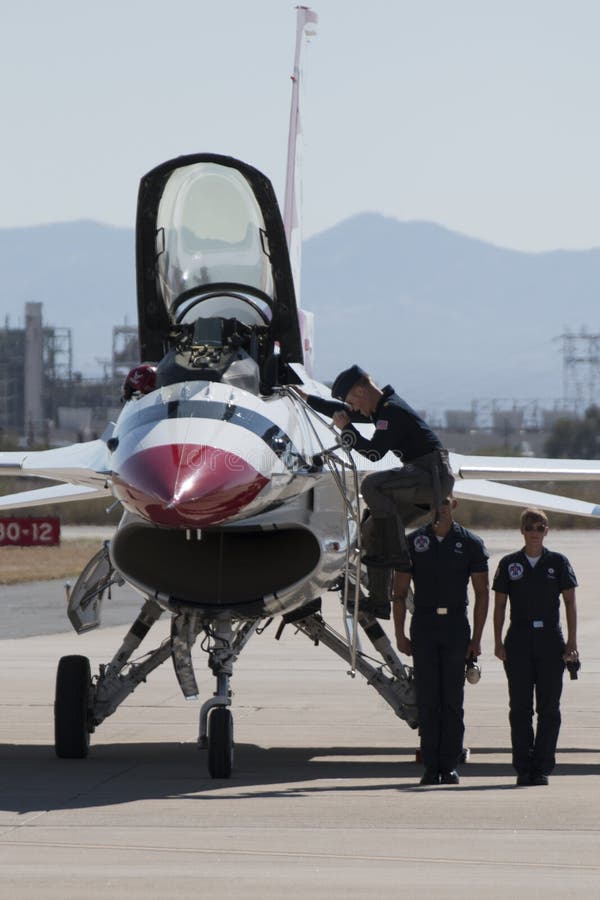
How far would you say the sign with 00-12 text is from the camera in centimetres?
2825

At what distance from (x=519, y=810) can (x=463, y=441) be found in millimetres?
133203

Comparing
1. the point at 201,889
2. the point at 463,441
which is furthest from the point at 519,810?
the point at 463,441

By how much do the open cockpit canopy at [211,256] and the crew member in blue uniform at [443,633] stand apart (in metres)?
1.68

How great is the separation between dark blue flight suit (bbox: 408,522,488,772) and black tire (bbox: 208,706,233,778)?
1199 millimetres

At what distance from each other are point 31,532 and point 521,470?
18919mm

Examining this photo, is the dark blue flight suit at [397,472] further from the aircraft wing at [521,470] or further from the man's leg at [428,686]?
the aircraft wing at [521,470]

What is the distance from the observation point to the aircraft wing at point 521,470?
40.2 feet

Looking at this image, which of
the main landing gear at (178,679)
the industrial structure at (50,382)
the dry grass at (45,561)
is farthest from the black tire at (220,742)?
the industrial structure at (50,382)

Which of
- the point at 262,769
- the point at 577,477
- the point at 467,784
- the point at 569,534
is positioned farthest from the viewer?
the point at 569,534

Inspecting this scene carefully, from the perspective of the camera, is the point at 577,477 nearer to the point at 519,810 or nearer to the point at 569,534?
the point at 519,810

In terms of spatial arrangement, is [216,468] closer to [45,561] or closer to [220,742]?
[220,742]

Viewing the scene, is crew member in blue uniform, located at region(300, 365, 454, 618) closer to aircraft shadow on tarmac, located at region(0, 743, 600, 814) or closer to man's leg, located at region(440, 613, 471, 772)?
man's leg, located at region(440, 613, 471, 772)

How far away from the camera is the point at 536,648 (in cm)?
1000

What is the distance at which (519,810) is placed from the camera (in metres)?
8.73
